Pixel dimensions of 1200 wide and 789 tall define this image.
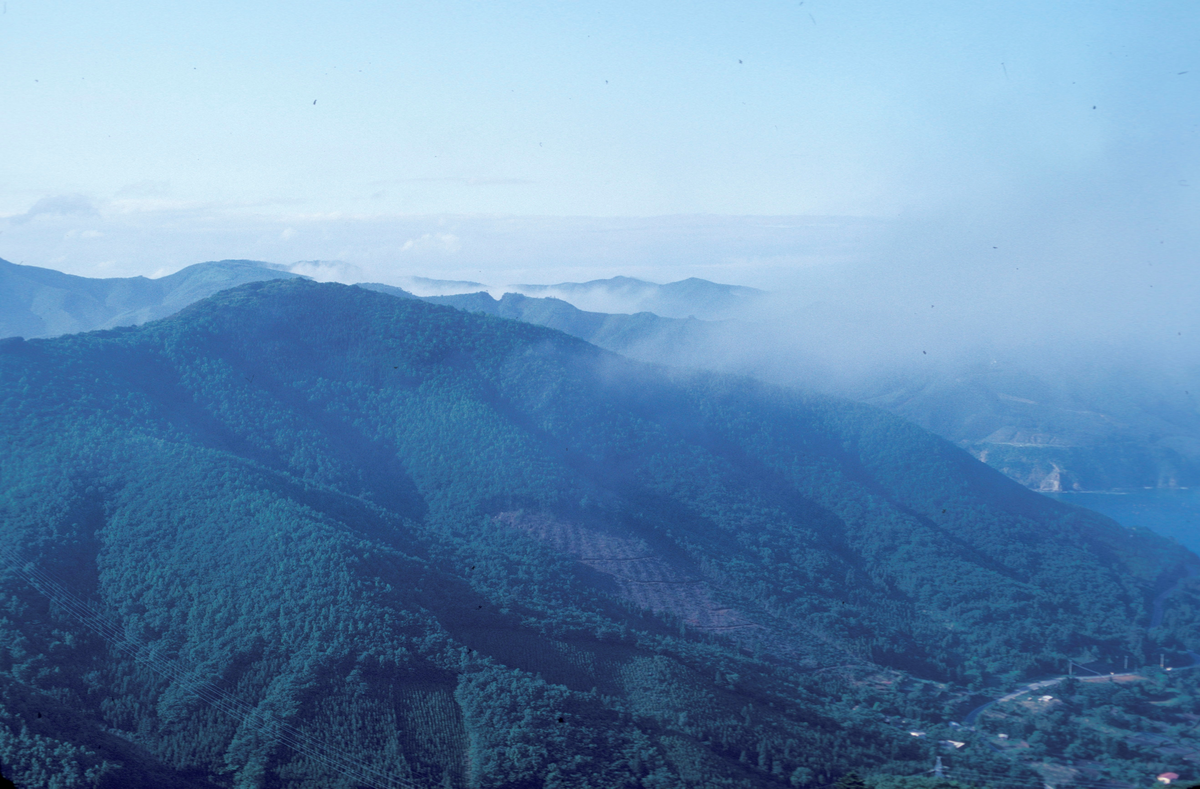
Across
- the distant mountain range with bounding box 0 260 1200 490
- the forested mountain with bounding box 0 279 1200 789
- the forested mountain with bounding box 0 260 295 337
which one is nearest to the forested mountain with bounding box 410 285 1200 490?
the distant mountain range with bounding box 0 260 1200 490

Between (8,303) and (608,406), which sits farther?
(8,303)

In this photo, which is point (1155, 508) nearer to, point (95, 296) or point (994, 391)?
point (994, 391)

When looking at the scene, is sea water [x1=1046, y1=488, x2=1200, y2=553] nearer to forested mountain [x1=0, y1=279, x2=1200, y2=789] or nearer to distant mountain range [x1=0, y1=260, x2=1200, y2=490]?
distant mountain range [x1=0, y1=260, x2=1200, y2=490]

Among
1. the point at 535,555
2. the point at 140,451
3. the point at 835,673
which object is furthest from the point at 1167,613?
the point at 140,451

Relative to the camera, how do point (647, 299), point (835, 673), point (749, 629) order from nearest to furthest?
point (835, 673), point (749, 629), point (647, 299)

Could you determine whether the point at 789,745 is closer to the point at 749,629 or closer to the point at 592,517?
the point at 749,629

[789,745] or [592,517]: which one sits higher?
[592,517]

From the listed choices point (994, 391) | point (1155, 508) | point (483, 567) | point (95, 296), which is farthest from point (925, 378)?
point (95, 296)
